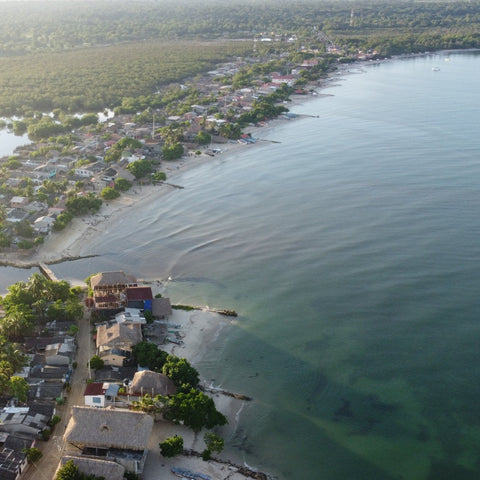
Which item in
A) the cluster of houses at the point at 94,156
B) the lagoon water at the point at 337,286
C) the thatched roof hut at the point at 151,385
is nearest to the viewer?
the lagoon water at the point at 337,286

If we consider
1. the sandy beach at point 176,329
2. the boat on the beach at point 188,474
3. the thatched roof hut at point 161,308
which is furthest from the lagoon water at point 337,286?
the thatched roof hut at point 161,308

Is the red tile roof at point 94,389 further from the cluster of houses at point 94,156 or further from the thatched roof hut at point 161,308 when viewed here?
the cluster of houses at point 94,156

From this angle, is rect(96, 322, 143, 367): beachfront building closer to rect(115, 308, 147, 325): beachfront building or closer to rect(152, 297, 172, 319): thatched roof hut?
rect(115, 308, 147, 325): beachfront building

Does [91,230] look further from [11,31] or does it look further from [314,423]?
[11,31]

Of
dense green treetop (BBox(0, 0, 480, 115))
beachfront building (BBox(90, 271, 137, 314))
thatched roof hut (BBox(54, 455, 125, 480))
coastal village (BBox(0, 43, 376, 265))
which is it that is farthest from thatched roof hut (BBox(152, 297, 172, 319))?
dense green treetop (BBox(0, 0, 480, 115))

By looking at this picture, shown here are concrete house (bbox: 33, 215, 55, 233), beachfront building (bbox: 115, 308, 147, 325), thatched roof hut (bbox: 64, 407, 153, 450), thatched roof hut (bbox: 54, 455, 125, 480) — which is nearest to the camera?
thatched roof hut (bbox: 54, 455, 125, 480)

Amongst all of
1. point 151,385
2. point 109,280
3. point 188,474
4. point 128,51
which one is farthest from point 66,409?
point 128,51
